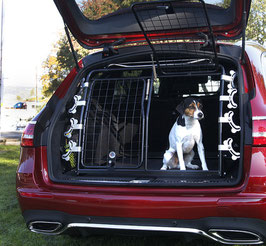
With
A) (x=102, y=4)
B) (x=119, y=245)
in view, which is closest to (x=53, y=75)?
(x=102, y=4)

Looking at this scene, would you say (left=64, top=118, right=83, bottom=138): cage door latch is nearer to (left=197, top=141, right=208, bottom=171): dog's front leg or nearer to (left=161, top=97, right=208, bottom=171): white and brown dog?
(left=161, top=97, right=208, bottom=171): white and brown dog

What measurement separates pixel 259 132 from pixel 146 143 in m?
1.00

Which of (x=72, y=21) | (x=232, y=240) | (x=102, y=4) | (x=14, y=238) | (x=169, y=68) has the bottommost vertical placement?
(x=14, y=238)

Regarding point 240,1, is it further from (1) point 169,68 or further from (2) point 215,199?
(2) point 215,199

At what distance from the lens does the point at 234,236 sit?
2432 mm

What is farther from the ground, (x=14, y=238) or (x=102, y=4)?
(x=102, y=4)

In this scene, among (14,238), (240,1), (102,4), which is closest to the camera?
(240,1)

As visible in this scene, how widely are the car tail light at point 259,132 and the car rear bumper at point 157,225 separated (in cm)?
50

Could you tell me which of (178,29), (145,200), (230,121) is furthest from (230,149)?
(178,29)

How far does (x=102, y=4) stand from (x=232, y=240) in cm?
351

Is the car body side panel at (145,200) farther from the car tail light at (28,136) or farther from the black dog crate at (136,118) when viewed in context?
the black dog crate at (136,118)

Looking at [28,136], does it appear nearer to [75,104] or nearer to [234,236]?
[75,104]

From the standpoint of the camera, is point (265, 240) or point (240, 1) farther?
point (240, 1)

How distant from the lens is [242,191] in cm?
239
